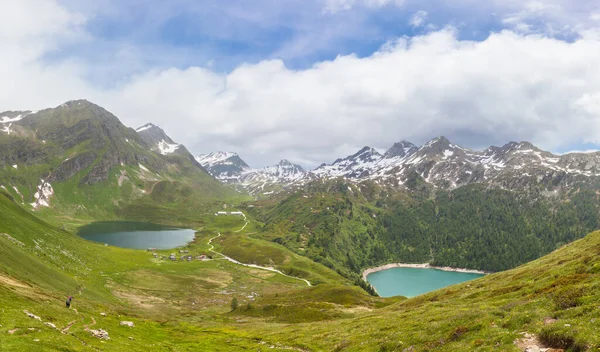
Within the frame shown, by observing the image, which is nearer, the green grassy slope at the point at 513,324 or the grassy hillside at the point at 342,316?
the green grassy slope at the point at 513,324

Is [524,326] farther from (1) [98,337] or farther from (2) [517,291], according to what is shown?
(1) [98,337]

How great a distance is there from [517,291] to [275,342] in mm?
38866

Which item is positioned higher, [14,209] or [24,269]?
[14,209]

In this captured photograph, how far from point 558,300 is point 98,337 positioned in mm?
55413

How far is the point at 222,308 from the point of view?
141125 mm

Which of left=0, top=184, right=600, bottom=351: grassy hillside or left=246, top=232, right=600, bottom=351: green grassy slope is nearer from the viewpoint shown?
left=246, top=232, right=600, bottom=351: green grassy slope

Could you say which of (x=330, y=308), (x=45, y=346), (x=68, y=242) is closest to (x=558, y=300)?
(x=45, y=346)

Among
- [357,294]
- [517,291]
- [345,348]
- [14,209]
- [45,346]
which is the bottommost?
[345,348]

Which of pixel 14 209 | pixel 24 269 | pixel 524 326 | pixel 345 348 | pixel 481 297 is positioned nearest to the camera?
pixel 524 326

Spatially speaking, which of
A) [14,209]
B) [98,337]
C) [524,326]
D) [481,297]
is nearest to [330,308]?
[481,297]

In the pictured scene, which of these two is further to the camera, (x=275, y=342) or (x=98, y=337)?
(x=275, y=342)

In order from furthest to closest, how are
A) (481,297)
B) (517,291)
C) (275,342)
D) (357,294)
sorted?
(357,294)
(275,342)
(481,297)
(517,291)

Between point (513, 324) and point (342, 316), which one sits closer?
point (513, 324)

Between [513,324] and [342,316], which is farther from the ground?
[342,316]
